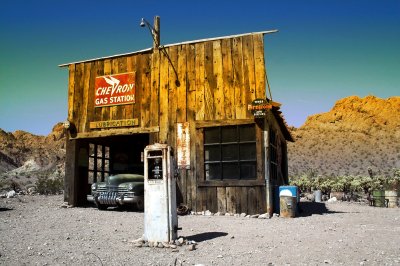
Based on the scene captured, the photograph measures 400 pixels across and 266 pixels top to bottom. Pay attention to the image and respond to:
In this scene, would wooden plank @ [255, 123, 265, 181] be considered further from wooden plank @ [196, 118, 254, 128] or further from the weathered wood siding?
wooden plank @ [196, 118, 254, 128]

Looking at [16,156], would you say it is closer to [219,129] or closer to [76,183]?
[76,183]

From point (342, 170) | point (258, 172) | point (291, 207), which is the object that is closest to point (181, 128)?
point (258, 172)

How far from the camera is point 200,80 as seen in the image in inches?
518

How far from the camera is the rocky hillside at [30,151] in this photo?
196ft

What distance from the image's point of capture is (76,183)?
1516 cm

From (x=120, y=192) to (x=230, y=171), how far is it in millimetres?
3986

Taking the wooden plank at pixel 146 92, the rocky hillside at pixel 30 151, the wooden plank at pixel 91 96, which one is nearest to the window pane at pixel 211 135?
the wooden plank at pixel 146 92

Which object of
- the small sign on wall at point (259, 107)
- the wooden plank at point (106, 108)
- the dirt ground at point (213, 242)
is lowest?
the dirt ground at point (213, 242)

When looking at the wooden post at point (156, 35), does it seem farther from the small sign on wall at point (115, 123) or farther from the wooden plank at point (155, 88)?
the small sign on wall at point (115, 123)

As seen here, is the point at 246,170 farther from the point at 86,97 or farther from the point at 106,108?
the point at 86,97

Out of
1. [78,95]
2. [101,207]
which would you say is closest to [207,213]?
[101,207]

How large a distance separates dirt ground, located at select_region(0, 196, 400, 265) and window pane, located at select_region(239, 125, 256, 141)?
2.84 m

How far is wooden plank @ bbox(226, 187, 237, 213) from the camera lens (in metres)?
12.0

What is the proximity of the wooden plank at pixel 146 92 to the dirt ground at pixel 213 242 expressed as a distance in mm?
4396
